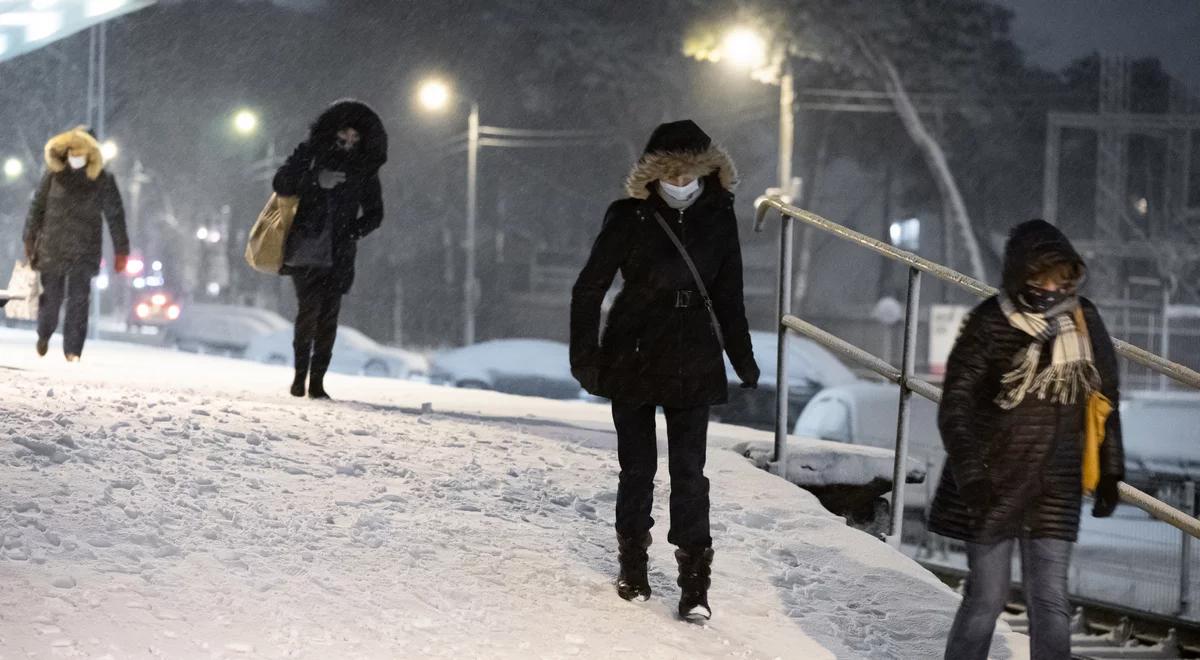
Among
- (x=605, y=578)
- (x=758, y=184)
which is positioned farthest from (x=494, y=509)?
(x=758, y=184)

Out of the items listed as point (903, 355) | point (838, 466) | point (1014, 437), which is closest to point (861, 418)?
point (838, 466)

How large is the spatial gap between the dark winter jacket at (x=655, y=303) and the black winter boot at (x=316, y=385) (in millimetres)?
4594

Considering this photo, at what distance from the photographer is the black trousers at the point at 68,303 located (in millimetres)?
10492

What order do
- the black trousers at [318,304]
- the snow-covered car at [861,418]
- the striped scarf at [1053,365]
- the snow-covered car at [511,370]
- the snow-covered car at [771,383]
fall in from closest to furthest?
the striped scarf at [1053,365], the black trousers at [318,304], the snow-covered car at [861,418], the snow-covered car at [771,383], the snow-covered car at [511,370]

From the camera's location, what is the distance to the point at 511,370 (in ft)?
73.0

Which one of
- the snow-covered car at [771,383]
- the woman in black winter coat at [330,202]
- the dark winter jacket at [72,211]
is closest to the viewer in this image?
the woman in black winter coat at [330,202]

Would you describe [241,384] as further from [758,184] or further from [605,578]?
[758,184]

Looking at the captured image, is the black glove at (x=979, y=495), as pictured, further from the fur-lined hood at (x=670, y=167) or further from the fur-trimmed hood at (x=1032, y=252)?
the fur-lined hood at (x=670, y=167)

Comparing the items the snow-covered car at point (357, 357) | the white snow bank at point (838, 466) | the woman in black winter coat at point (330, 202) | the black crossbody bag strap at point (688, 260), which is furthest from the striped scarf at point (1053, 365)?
the snow-covered car at point (357, 357)

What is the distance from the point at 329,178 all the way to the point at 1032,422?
5378mm

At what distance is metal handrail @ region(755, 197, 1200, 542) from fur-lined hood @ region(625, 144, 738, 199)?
1.21 m

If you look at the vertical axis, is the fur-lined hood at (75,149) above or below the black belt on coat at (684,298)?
above

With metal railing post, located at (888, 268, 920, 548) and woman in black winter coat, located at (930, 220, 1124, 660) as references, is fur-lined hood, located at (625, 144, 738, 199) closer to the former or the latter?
woman in black winter coat, located at (930, 220, 1124, 660)

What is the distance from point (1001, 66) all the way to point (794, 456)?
32.1 metres
